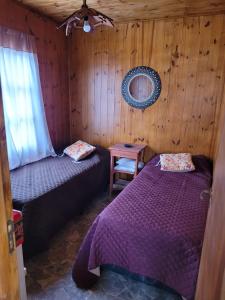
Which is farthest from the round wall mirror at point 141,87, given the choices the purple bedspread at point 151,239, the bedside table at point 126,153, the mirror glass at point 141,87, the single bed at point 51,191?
the purple bedspread at point 151,239

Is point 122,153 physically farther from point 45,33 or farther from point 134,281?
point 45,33

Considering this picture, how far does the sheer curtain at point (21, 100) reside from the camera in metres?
2.48

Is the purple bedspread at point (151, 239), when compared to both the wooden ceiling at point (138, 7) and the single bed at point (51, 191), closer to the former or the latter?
the single bed at point (51, 191)

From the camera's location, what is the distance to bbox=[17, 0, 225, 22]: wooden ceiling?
2406 millimetres

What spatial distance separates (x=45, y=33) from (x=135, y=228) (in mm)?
2767

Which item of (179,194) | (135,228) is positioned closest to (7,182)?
(135,228)

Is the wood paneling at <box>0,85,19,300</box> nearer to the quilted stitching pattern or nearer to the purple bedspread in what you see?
the purple bedspread

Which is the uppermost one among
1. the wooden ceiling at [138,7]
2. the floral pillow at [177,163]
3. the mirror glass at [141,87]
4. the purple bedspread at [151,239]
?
the wooden ceiling at [138,7]

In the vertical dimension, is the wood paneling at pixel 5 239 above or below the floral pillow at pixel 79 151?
above

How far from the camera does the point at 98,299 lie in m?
1.66

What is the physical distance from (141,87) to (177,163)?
47.7 inches

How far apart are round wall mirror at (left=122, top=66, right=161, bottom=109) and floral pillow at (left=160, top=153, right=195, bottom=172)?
0.83 metres

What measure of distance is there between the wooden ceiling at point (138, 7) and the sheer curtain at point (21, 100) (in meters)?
0.43

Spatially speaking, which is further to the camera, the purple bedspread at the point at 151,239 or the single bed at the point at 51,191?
the single bed at the point at 51,191
